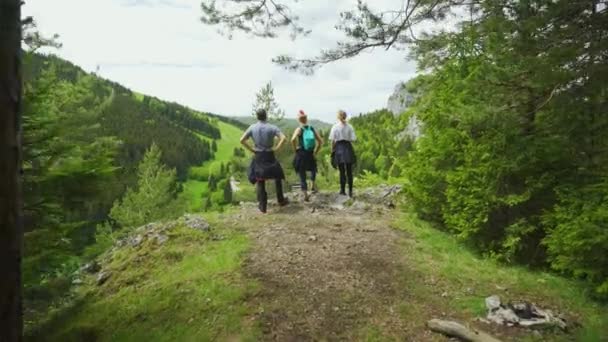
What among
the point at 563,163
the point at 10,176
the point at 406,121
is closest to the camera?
the point at 10,176

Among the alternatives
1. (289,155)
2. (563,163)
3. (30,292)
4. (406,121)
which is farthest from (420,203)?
(289,155)

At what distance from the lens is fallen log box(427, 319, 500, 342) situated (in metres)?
5.21

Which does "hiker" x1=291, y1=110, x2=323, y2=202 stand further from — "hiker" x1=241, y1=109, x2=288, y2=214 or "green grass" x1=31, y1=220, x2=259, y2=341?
"green grass" x1=31, y1=220, x2=259, y2=341

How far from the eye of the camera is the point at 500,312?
5770 millimetres

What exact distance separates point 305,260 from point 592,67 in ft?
14.6

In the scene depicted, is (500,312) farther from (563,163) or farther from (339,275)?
(563,163)

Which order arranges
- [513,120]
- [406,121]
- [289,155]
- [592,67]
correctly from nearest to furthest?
[592,67]
[513,120]
[406,121]
[289,155]

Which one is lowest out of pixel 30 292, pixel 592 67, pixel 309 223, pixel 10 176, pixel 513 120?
pixel 30 292

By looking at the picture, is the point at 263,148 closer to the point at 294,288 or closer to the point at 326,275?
the point at 326,275

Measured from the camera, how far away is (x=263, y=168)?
9734 millimetres

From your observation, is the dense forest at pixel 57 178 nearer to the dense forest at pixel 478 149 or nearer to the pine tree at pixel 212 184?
the dense forest at pixel 478 149

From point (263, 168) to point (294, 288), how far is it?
3.81 m

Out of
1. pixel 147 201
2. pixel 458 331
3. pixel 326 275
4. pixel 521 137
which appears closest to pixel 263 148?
pixel 326 275

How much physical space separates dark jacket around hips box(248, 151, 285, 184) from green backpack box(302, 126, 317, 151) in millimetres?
1095
